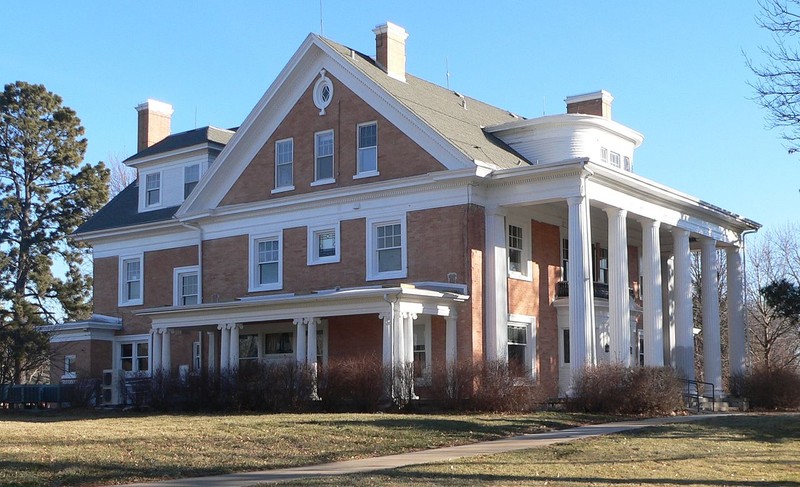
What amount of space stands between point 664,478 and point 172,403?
19.3 m

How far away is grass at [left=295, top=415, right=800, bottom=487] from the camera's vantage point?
14797 millimetres

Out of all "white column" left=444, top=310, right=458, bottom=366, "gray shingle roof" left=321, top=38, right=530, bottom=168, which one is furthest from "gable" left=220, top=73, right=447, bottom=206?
"white column" left=444, top=310, right=458, bottom=366

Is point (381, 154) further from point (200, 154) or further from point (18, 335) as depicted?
point (18, 335)

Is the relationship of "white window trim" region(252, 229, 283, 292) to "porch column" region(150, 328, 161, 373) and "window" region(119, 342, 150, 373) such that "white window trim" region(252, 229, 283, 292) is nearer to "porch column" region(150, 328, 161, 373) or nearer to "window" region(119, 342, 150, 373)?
"porch column" region(150, 328, 161, 373)

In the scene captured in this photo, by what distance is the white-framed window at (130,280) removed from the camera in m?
40.8

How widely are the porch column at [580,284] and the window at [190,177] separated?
1622cm

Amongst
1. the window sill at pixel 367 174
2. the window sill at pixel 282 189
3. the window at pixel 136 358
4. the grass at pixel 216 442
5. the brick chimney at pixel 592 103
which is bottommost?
the grass at pixel 216 442

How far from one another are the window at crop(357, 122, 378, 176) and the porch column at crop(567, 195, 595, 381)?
21.9 ft

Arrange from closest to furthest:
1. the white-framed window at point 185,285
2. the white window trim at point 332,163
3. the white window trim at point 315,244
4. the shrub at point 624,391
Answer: the shrub at point 624,391 < the white window trim at point 315,244 < the white window trim at point 332,163 < the white-framed window at point 185,285

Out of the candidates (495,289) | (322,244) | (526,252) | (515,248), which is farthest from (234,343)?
(526,252)

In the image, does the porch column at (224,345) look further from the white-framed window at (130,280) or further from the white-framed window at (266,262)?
the white-framed window at (130,280)

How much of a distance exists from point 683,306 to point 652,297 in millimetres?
2771

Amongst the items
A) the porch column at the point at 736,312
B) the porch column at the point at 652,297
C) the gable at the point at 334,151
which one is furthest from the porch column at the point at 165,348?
the porch column at the point at 736,312

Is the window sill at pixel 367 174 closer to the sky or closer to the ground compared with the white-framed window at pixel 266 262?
closer to the sky
